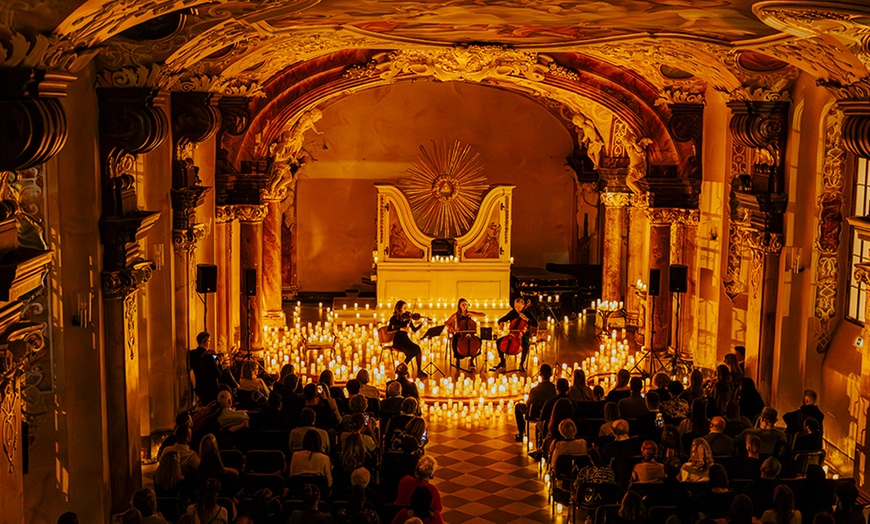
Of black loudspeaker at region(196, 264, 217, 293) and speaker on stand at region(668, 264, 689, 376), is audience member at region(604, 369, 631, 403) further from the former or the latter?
black loudspeaker at region(196, 264, 217, 293)

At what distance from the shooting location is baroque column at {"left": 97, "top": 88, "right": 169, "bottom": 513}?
37.5ft

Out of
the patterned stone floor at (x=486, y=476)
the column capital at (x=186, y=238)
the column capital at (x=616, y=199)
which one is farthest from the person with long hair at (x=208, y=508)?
the column capital at (x=616, y=199)

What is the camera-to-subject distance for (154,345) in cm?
1505

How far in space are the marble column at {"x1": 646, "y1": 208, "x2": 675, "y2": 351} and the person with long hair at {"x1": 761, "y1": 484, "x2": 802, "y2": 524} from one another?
10.9 metres

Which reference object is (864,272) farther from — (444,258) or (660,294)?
(444,258)

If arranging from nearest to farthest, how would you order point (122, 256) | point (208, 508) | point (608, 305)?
point (208, 508) < point (122, 256) < point (608, 305)

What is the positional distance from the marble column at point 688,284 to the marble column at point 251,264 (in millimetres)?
7377

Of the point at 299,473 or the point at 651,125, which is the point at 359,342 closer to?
the point at 651,125

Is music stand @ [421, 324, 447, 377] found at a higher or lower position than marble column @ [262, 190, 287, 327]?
lower

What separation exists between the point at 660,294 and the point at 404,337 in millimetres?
4974

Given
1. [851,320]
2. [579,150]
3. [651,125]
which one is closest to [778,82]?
[851,320]

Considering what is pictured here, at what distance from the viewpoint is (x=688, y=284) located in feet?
65.7

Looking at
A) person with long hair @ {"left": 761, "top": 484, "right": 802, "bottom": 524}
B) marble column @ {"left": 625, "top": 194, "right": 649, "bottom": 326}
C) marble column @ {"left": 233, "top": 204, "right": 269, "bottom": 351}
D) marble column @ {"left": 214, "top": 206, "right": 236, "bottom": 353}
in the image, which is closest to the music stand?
marble column @ {"left": 233, "top": 204, "right": 269, "bottom": 351}

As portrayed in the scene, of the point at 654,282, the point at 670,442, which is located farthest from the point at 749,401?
the point at 654,282
